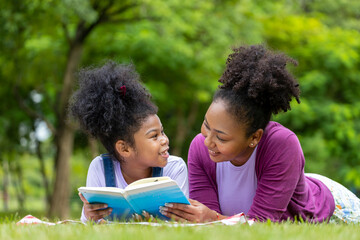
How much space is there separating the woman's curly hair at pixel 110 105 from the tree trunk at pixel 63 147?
A: 8.69m

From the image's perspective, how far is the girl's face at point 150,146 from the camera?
4.04 meters

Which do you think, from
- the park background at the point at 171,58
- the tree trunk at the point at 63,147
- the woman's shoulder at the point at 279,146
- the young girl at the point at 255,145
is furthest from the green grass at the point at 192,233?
the tree trunk at the point at 63,147

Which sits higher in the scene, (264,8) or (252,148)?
(264,8)

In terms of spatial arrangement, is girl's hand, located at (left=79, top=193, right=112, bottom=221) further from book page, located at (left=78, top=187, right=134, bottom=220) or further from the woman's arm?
the woman's arm

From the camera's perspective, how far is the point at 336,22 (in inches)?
758

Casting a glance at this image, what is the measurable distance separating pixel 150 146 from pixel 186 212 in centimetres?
77

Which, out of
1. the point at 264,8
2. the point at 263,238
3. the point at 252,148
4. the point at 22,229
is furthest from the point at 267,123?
the point at 264,8

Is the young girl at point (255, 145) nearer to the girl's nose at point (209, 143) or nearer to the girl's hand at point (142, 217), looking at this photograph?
the girl's nose at point (209, 143)

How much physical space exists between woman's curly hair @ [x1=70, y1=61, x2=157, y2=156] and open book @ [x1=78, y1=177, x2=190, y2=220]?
2.28ft

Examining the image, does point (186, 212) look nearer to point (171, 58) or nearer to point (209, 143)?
point (209, 143)

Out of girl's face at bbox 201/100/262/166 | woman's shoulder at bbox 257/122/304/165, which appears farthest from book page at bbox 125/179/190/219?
woman's shoulder at bbox 257/122/304/165

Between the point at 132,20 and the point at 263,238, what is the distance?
1100cm

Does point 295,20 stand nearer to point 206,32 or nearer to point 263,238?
point 206,32

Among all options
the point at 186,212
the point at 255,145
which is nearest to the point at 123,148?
the point at 186,212
